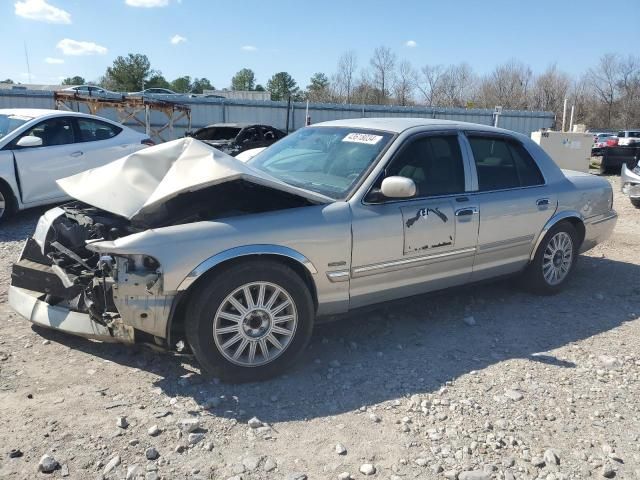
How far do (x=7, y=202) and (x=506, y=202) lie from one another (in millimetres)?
6403

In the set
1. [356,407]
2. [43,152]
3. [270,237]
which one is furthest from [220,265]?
[43,152]

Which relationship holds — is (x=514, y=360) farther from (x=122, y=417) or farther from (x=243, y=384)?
(x=122, y=417)

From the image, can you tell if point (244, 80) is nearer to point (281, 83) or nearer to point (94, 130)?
point (281, 83)

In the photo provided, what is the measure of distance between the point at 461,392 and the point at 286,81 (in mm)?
80256

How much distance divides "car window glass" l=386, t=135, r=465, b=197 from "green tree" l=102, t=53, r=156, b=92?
2348 inches

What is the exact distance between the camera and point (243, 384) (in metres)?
3.41

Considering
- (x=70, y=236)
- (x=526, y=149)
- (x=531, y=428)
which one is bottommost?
(x=531, y=428)

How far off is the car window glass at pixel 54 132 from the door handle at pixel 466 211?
20.2ft

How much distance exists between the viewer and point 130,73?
58719 millimetres

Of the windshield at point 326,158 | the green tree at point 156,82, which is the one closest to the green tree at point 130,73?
the green tree at point 156,82

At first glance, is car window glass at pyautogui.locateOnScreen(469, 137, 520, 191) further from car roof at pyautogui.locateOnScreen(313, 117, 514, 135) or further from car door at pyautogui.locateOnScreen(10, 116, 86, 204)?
car door at pyautogui.locateOnScreen(10, 116, 86, 204)

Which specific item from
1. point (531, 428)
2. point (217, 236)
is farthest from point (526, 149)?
point (217, 236)

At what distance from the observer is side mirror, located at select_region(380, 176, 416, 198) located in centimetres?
368

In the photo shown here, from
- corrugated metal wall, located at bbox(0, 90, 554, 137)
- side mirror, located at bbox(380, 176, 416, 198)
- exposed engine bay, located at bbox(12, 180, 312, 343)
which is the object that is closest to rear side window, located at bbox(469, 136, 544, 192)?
side mirror, located at bbox(380, 176, 416, 198)
